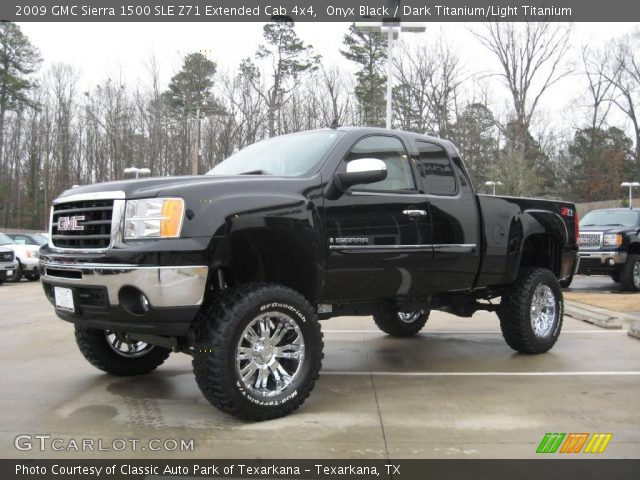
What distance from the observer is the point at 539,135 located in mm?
48406

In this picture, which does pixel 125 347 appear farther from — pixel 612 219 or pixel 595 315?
pixel 612 219

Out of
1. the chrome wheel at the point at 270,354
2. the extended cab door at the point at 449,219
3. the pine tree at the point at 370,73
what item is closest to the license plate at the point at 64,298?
the chrome wheel at the point at 270,354

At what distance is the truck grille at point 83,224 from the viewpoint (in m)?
4.05

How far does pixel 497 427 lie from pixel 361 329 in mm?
4448

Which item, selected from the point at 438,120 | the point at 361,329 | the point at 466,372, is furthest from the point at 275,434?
the point at 438,120

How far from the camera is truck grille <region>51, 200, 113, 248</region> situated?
13.3 feet

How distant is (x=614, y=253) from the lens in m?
13.2

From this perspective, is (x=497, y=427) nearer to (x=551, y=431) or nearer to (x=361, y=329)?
(x=551, y=431)

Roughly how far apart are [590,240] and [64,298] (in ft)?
40.1

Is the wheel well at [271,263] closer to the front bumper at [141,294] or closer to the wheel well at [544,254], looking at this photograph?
the front bumper at [141,294]

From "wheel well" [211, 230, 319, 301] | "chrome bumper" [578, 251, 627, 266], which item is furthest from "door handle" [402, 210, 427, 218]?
"chrome bumper" [578, 251, 627, 266]

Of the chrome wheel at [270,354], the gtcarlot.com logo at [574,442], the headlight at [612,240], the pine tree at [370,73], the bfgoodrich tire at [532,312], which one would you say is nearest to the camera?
the gtcarlot.com logo at [574,442]

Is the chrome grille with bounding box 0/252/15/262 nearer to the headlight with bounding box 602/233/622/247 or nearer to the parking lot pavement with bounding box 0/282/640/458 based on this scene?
the parking lot pavement with bounding box 0/282/640/458

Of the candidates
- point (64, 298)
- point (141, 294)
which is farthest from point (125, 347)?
point (141, 294)
